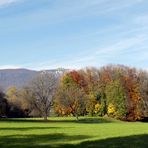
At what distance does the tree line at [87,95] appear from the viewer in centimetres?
11681

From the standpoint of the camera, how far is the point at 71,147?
25.7m

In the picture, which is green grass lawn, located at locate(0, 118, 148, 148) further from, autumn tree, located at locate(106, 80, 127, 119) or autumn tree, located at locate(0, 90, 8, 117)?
autumn tree, located at locate(106, 80, 127, 119)

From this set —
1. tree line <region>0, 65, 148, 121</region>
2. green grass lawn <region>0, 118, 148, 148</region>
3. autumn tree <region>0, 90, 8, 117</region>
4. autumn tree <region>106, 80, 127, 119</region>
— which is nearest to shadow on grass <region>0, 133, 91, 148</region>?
green grass lawn <region>0, 118, 148, 148</region>

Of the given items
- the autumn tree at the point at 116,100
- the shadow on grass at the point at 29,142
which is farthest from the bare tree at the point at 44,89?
the shadow on grass at the point at 29,142

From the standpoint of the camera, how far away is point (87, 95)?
13300cm

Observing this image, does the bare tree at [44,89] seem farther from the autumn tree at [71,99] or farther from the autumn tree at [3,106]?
the autumn tree at [3,106]

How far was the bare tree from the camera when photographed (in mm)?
112625

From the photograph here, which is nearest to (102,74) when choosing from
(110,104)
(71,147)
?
(110,104)

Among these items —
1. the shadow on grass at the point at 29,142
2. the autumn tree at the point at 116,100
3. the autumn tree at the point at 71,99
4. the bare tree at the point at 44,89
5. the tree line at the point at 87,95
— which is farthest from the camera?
the autumn tree at the point at 116,100

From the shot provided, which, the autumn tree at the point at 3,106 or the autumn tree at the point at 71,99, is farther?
the autumn tree at the point at 3,106

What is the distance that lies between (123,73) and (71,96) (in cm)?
2748

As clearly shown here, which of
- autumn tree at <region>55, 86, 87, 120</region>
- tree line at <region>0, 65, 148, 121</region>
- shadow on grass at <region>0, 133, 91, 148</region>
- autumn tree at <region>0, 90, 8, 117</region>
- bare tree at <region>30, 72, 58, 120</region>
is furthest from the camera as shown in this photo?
autumn tree at <region>0, 90, 8, 117</region>

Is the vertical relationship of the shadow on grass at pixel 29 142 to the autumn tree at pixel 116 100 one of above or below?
below

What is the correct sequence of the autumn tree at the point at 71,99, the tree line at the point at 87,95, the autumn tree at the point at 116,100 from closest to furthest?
the tree line at the point at 87,95
the autumn tree at the point at 71,99
the autumn tree at the point at 116,100
